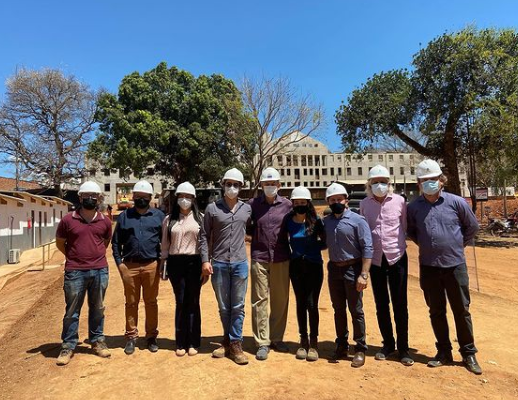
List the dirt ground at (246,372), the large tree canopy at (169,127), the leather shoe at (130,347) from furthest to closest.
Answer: the large tree canopy at (169,127) < the leather shoe at (130,347) < the dirt ground at (246,372)

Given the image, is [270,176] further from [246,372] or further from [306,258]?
[246,372]

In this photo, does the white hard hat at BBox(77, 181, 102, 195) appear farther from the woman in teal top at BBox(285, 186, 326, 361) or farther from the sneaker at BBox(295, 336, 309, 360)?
the sneaker at BBox(295, 336, 309, 360)

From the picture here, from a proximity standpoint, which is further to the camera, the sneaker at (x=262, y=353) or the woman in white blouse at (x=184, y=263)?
the woman in white blouse at (x=184, y=263)

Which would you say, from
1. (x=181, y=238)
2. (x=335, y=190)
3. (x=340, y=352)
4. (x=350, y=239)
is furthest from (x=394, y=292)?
(x=181, y=238)

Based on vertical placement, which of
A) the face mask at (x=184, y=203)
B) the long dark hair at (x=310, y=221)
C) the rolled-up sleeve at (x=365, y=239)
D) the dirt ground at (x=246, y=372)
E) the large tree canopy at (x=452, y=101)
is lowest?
the dirt ground at (x=246, y=372)

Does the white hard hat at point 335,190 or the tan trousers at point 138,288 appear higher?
the white hard hat at point 335,190

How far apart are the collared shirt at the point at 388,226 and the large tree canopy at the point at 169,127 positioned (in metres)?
22.6

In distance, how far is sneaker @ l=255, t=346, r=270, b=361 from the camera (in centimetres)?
443

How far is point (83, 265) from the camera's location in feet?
14.9

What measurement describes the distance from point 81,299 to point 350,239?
299 centimetres

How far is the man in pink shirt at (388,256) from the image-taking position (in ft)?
14.3

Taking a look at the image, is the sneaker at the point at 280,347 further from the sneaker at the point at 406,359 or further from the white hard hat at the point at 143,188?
the white hard hat at the point at 143,188

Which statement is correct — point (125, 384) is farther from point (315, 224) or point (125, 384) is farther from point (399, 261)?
point (399, 261)

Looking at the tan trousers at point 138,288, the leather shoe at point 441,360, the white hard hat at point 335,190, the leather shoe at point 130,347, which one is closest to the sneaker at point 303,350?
the leather shoe at point 441,360
